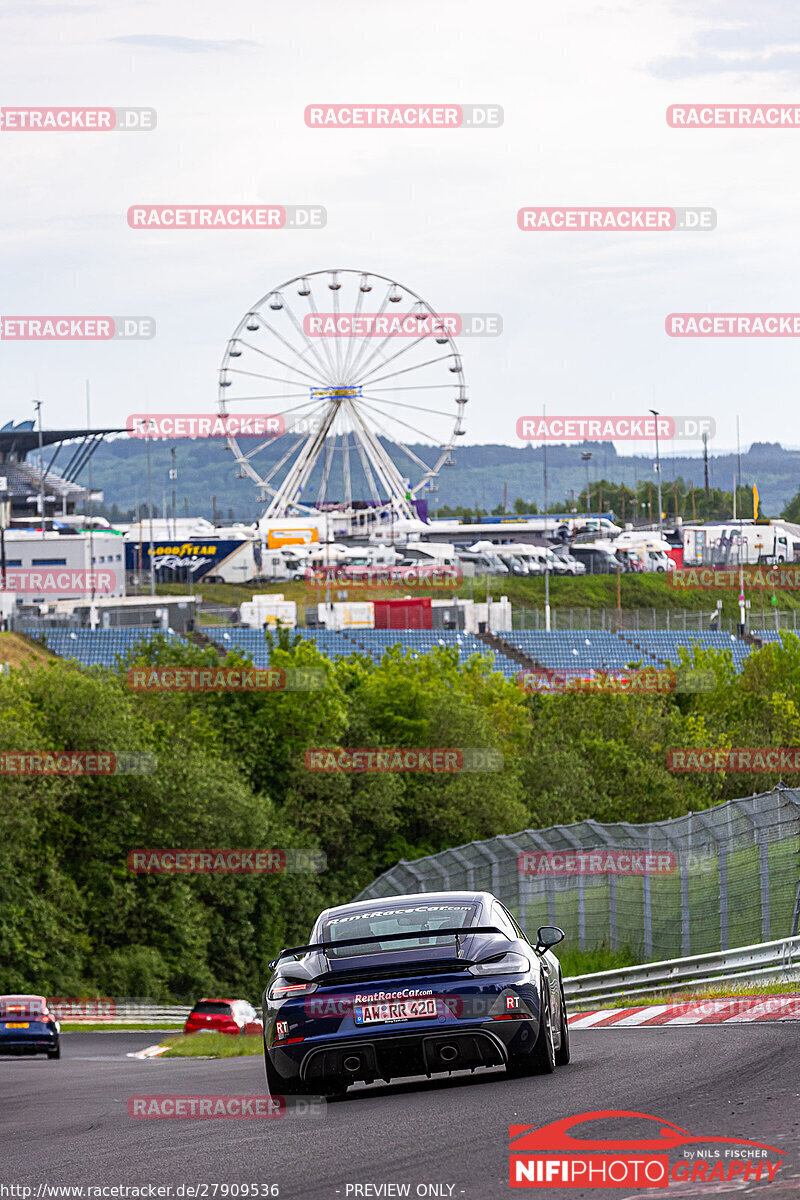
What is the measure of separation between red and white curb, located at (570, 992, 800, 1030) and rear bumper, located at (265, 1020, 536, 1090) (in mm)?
4423

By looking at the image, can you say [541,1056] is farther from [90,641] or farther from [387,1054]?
A: [90,641]

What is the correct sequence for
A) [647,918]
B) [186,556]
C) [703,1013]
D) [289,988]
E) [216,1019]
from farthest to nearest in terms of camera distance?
Answer: [186,556] < [216,1019] < [647,918] < [703,1013] < [289,988]

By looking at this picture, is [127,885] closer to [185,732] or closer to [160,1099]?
[185,732]

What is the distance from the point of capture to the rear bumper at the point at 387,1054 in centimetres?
838

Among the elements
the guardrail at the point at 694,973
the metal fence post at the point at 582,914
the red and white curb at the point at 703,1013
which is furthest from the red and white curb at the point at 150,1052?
the red and white curb at the point at 703,1013

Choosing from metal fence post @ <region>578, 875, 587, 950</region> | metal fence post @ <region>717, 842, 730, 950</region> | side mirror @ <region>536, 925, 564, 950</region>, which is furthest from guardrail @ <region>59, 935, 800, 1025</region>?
side mirror @ <region>536, 925, 564, 950</region>

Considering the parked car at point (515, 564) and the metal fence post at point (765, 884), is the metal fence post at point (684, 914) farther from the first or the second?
the parked car at point (515, 564)

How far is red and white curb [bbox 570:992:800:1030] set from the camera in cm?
1302

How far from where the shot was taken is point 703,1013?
14141 millimetres

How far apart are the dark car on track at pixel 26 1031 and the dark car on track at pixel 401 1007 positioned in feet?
43.5

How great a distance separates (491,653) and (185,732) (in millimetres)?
22061

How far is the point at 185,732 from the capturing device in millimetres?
47812

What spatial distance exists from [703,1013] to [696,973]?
247 centimetres

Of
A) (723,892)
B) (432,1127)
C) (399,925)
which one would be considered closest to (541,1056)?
(399,925)
